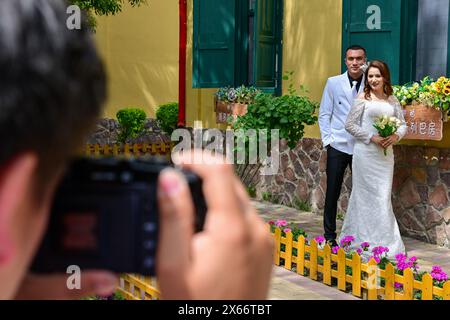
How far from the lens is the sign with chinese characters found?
263 inches

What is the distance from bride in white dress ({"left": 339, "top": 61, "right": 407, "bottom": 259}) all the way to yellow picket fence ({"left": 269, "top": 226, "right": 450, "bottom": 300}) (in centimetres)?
62

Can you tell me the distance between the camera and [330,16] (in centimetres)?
890

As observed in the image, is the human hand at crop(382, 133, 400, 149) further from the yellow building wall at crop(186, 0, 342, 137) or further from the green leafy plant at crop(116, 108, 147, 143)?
the green leafy plant at crop(116, 108, 147, 143)

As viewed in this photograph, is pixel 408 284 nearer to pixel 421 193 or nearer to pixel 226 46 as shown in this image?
pixel 421 193

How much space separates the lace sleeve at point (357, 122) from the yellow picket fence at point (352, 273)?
3.38ft

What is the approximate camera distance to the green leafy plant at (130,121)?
13500 millimetres

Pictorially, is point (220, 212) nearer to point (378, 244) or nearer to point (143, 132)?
point (378, 244)

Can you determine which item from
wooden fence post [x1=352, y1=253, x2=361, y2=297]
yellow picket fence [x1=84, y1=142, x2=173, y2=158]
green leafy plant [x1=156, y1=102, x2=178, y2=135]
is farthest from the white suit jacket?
yellow picket fence [x1=84, y1=142, x2=173, y2=158]

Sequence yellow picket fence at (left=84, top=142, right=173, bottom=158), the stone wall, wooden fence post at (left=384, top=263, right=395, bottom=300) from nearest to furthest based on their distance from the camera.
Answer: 1. wooden fence post at (left=384, top=263, right=395, bottom=300)
2. the stone wall
3. yellow picket fence at (left=84, top=142, right=173, bottom=158)

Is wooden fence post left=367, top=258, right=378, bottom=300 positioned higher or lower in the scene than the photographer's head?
lower

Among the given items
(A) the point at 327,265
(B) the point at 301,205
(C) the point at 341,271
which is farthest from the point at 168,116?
(C) the point at 341,271

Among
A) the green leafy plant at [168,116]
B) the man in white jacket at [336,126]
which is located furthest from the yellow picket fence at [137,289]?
the green leafy plant at [168,116]
